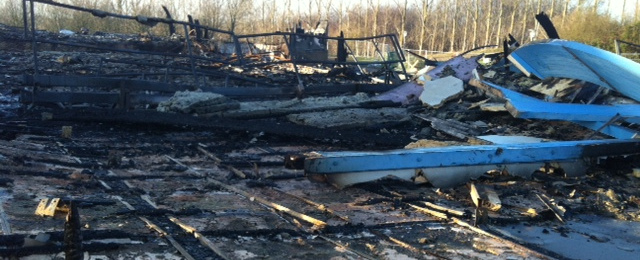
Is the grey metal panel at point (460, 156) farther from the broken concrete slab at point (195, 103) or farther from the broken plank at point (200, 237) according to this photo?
the broken concrete slab at point (195, 103)

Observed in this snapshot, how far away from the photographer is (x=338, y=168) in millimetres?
6266

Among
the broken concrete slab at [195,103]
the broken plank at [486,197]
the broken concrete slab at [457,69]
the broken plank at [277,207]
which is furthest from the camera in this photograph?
the broken concrete slab at [457,69]

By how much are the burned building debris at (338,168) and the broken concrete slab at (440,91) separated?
0.14 feet

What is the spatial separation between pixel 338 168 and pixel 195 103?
4.42 meters

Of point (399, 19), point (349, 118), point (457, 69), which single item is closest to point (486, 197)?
point (349, 118)

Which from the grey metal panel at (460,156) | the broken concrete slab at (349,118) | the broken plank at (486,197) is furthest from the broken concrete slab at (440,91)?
the broken plank at (486,197)

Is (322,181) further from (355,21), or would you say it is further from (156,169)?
(355,21)

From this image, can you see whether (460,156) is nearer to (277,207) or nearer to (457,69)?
(277,207)

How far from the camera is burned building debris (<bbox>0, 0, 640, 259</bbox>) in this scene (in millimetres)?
4568

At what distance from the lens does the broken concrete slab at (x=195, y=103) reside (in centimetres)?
1002

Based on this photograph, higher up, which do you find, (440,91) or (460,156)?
(440,91)

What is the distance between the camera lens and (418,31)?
56.5 meters

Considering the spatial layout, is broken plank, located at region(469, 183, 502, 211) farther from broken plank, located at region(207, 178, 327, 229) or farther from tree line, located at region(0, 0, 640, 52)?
tree line, located at region(0, 0, 640, 52)

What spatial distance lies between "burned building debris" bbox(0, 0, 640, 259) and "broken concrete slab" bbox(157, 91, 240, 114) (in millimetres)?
35
